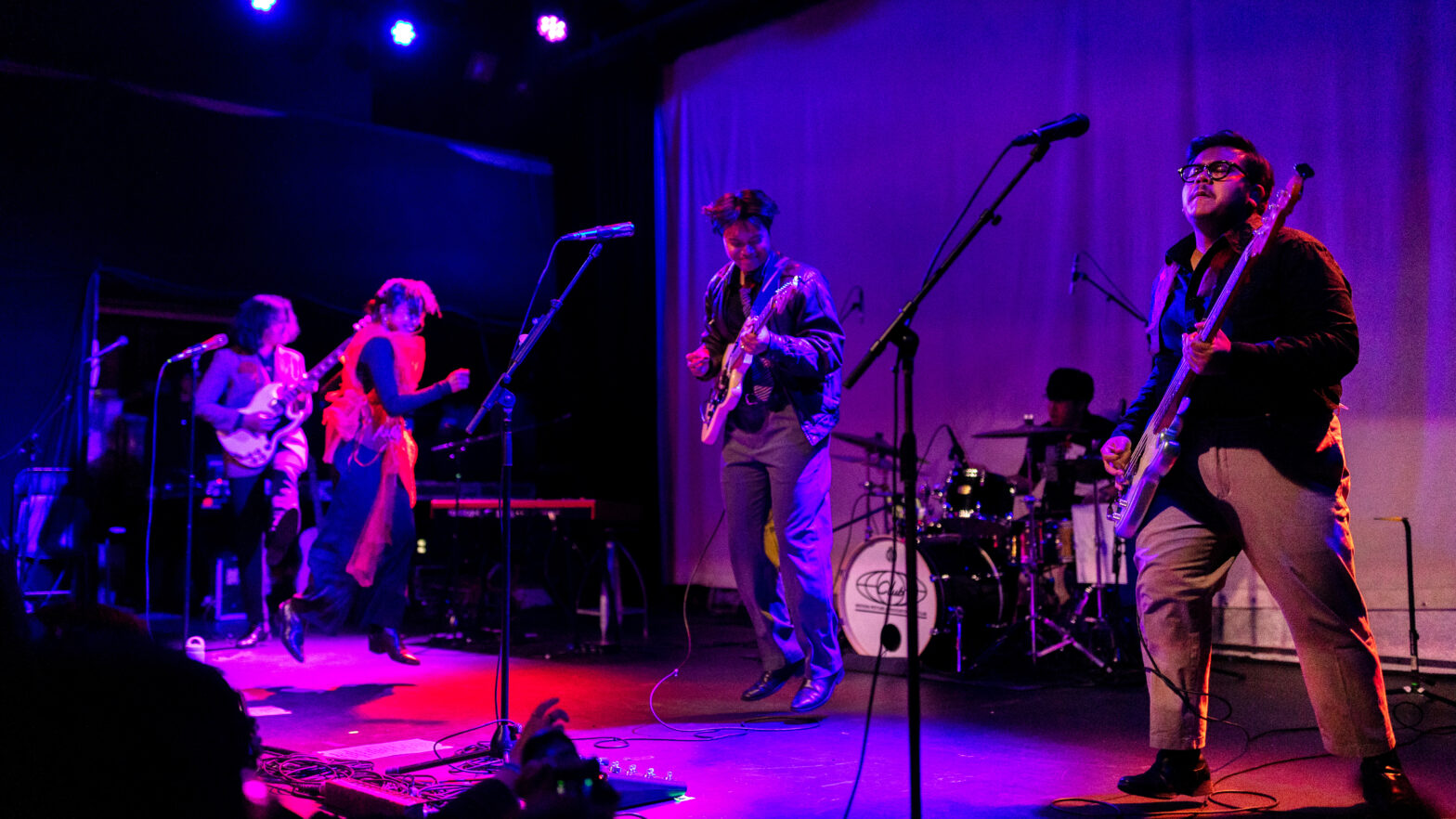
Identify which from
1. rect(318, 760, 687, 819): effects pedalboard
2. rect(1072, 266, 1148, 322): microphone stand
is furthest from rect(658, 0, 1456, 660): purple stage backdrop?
rect(318, 760, 687, 819): effects pedalboard

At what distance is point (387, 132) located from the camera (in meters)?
10.8

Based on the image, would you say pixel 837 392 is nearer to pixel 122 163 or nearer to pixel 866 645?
pixel 866 645

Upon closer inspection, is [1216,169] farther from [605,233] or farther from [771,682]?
[771,682]

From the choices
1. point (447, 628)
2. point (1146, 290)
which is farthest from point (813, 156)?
point (447, 628)

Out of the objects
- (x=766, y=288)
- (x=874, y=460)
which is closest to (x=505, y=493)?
(x=766, y=288)

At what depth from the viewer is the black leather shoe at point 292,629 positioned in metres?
6.21

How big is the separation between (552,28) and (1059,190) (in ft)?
16.4

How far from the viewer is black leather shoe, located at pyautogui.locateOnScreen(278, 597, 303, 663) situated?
20.4 feet

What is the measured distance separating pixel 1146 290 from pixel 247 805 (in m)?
6.96

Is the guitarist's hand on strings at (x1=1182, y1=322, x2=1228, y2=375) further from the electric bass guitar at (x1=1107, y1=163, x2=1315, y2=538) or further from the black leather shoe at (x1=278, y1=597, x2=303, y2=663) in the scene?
the black leather shoe at (x1=278, y1=597, x2=303, y2=663)

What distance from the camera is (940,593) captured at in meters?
6.65

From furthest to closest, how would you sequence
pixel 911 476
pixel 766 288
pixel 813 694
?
pixel 766 288 → pixel 813 694 → pixel 911 476

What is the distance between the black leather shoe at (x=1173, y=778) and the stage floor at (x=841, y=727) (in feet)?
0.22

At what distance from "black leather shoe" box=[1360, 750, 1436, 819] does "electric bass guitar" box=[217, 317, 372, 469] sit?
5926mm
